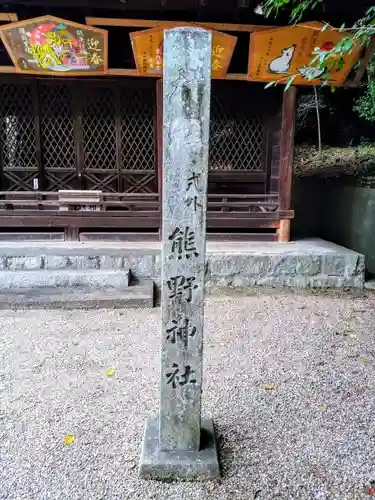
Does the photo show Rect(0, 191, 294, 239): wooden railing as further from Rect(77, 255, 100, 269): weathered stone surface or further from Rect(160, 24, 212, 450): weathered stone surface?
Rect(160, 24, 212, 450): weathered stone surface

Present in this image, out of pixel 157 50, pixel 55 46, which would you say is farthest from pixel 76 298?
pixel 157 50

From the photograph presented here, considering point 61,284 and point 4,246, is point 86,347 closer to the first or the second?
point 61,284

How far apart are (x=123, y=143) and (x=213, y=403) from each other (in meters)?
5.03

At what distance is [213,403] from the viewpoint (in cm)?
271

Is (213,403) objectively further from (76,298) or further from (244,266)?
(244,266)

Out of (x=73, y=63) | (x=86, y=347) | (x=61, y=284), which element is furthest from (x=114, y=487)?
(x=73, y=63)

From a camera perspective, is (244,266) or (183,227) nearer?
(183,227)

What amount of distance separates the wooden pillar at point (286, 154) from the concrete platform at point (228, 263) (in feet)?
2.24

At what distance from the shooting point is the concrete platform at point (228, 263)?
5.09 m

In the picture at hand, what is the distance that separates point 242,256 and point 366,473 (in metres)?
3.30

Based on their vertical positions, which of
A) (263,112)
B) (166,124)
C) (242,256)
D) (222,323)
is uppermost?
(263,112)

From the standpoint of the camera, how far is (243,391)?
2.85 metres

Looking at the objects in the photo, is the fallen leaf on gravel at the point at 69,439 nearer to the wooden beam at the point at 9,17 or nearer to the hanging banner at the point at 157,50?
the hanging banner at the point at 157,50

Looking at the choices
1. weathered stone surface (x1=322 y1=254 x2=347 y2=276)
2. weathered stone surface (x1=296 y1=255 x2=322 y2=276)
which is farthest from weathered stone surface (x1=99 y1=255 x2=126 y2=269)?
weathered stone surface (x1=322 y1=254 x2=347 y2=276)
